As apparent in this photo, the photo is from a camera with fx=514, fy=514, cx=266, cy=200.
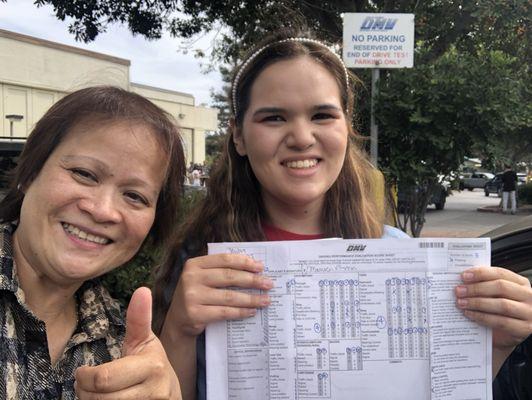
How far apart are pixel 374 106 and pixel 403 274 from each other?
14.4ft

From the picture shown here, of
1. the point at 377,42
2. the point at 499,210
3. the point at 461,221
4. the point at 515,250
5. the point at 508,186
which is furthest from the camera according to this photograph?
the point at 499,210

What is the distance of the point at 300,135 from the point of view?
1.57 metres

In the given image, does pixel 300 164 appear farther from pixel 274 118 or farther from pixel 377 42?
pixel 377 42

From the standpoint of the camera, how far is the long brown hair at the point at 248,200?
1.70m

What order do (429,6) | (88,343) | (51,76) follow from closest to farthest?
(88,343) < (429,6) < (51,76)

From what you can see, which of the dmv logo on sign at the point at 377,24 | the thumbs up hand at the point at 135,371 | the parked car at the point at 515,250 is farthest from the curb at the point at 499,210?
the thumbs up hand at the point at 135,371

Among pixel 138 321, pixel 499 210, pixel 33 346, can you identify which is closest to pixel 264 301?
pixel 138 321

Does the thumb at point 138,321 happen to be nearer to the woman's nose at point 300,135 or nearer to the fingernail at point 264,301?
the fingernail at point 264,301

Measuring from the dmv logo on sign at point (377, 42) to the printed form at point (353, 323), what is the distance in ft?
13.9

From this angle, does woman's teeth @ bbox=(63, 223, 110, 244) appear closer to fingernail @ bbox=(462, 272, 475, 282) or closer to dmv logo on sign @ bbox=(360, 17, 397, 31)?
fingernail @ bbox=(462, 272, 475, 282)

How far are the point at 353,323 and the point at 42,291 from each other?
0.87 metres

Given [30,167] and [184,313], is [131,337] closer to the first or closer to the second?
[184,313]

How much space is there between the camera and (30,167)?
144cm

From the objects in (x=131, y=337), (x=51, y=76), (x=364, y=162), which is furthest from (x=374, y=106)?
(x=51, y=76)
